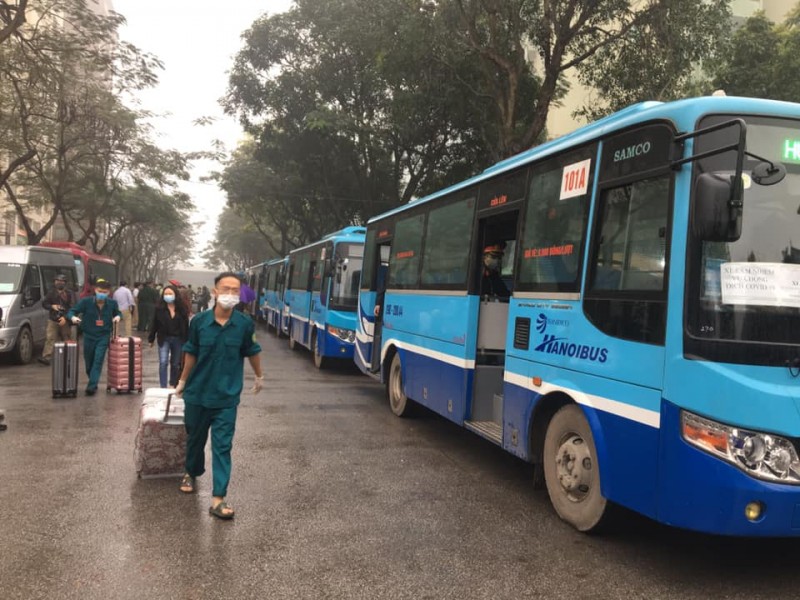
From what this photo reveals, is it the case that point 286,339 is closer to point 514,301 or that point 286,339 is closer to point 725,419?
point 514,301

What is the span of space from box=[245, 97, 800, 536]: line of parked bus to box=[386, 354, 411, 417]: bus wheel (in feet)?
8.35

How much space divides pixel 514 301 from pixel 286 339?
17.8m

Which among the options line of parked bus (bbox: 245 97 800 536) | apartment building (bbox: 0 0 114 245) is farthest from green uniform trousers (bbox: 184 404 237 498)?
apartment building (bbox: 0 0 114 245)

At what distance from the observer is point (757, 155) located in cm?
349

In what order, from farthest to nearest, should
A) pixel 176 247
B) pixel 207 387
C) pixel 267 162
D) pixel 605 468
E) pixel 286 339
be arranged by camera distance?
pixel 176 247
pixel 267 162
pixel 286 339
pixel 207 387
pixel 605 468

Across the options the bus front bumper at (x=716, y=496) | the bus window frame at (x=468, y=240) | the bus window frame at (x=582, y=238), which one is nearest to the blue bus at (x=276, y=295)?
the bus window frame at (x=468, y=240)

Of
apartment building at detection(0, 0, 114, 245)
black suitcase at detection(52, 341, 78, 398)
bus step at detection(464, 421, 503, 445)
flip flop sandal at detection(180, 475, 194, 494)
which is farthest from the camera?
apartment building at detection(0, 0, 114, 245)

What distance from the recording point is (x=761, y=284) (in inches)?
135

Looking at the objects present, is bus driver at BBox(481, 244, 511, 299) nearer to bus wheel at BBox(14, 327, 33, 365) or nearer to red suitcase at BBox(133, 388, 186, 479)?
red suitcase at BBox(133, 388, 186, 479)

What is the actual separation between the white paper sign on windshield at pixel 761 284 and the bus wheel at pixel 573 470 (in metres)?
1.33

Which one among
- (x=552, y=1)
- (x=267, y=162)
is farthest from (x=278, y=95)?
(x=552, y=1)

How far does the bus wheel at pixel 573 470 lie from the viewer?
421 cm

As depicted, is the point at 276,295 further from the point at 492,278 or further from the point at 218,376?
the point at 218,376

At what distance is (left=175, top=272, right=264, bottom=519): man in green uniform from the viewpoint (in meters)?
4.51
